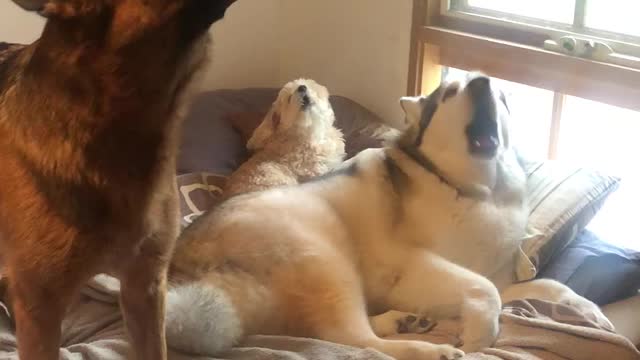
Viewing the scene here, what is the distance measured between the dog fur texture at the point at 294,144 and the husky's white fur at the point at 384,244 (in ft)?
1.00

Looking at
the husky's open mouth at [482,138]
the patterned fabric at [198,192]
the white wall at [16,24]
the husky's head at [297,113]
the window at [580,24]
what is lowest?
the patterned fabric at [198,192]

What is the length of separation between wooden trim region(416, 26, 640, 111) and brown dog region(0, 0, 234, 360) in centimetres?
137

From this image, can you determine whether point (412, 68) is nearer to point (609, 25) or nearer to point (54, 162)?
point (609, 25)

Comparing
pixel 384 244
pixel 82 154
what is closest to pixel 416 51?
pixel 384 244

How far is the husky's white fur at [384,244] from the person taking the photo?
1.90m

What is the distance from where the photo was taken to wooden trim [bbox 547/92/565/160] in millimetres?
2588

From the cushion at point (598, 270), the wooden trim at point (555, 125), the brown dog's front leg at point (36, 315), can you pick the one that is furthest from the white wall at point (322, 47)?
the brown dog's front leg at point (36, 315)

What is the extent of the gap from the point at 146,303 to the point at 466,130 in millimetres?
982

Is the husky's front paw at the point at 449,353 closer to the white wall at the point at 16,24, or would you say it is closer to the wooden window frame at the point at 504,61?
the wooden window frame at the point at 504,61

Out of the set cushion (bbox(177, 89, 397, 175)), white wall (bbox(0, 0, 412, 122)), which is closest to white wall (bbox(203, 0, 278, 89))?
white wall (bbox(0, 0, 412, 122))

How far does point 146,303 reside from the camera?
1504 mm

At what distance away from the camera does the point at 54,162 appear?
4.23ft

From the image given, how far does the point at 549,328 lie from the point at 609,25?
991mm

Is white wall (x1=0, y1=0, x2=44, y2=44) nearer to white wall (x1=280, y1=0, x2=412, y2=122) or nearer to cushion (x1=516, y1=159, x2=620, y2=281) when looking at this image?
white wall (x1=280, y1=0, x2=412, y2=122)
